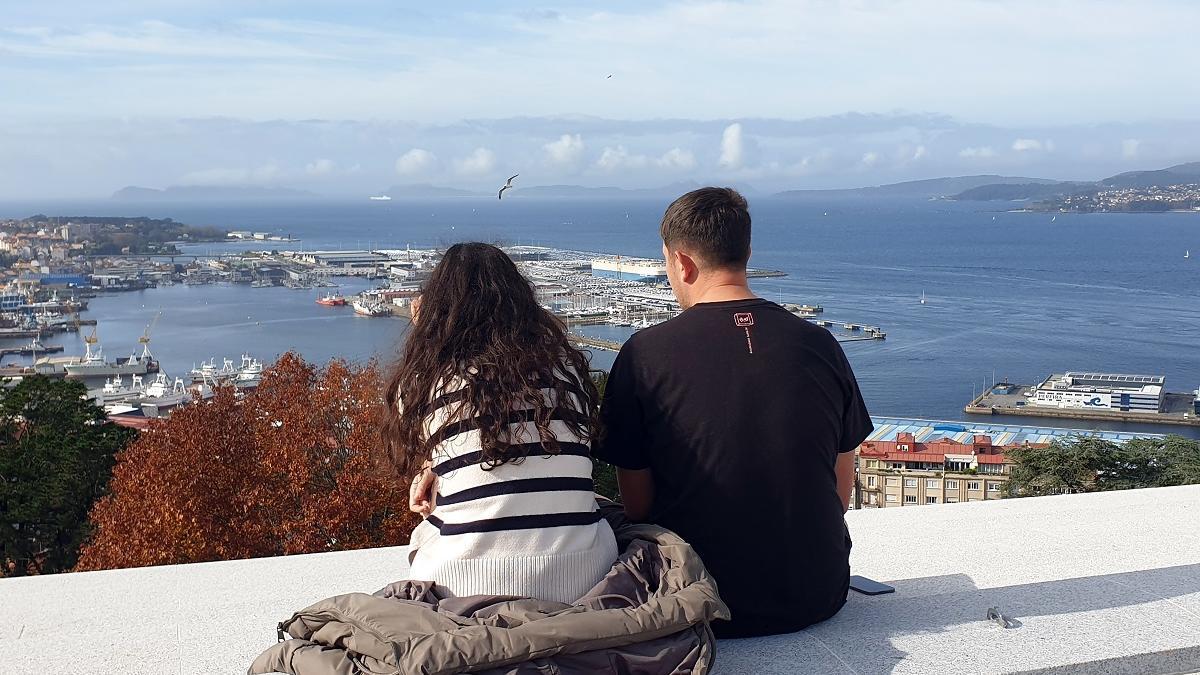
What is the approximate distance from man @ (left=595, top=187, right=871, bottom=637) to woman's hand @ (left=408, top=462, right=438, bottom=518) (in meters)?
0.27

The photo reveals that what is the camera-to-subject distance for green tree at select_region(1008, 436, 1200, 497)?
865 cm

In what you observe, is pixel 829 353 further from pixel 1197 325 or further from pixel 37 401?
pixel 1197 325

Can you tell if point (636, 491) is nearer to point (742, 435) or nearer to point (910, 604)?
point (742, 435)

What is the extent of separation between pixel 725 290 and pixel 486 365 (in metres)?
0.45

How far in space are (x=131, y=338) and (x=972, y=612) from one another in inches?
1987

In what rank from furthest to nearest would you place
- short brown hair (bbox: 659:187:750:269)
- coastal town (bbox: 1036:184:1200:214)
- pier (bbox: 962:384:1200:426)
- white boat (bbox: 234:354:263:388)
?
coastal town (bbox: 1036:184:1200:214) → white boat (bbox: 234:354:263:388) → pier (bbox: 962:384:1200:426) → short brown hair (bbox: 659:187:750:269)

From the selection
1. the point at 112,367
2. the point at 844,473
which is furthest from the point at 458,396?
the point at 112,367

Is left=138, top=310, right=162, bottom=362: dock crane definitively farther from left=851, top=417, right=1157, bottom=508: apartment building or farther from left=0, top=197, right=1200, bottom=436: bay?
left=851, top=417, right=1157, bottom=508: apartment building

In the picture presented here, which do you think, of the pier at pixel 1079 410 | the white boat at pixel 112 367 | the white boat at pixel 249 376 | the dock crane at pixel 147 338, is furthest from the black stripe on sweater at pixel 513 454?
the dock crane at pixel 147 338

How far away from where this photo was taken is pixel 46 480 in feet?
33.2

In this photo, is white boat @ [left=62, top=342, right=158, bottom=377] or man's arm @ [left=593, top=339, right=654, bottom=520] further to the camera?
white boat @ [left=62, top=342, right=158, bottom=377]

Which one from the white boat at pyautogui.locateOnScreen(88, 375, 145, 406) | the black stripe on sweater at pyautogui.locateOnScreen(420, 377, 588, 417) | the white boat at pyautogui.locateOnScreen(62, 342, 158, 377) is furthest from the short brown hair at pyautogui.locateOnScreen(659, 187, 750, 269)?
the white boat at pyautogui.locateOnScreen(62, 342, 158, 377)

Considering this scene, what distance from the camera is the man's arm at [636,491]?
1896 mm

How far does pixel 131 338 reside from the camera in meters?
48.1
